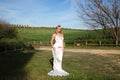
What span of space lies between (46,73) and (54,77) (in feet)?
3.44

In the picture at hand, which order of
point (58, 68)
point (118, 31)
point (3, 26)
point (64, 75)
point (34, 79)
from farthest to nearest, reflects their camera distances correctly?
point (118, 31) < point (3, 26) < point (58, 68) < point (64, 75) < point (34, 79)

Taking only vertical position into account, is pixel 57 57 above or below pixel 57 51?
below

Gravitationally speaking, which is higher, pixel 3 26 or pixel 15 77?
pixel 3 26

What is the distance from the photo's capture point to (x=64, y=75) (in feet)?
Result: 36.6

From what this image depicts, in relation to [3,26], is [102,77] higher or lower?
lower

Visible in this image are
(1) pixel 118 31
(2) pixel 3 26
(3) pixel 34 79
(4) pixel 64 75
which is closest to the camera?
(3) pixel 34 79

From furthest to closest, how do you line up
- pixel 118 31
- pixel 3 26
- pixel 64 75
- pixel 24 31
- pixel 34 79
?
pixel 24 31
pixel 118 31
pixel 3 26
pixel 64 75
pixel 34 79

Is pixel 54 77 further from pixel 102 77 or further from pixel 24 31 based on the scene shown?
pixel 24 31

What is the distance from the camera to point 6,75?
11359 millimetres

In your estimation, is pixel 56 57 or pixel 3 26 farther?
Answer: pixel 3 26

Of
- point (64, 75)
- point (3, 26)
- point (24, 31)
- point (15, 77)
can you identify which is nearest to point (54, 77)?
point (64, 75)

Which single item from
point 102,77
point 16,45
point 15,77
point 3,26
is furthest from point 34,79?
point 3,26

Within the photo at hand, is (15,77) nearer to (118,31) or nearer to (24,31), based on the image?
(118,31)

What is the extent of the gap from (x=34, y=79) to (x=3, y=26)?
2291 centimetres
